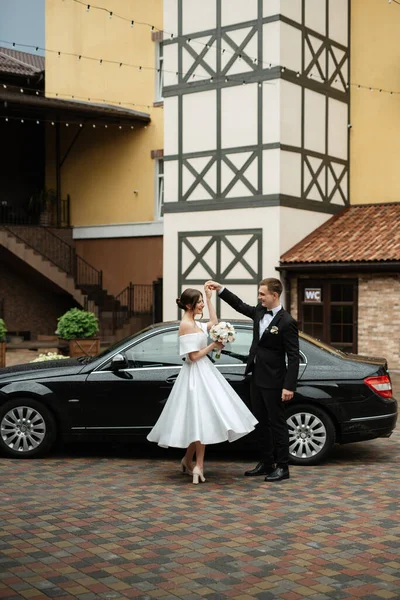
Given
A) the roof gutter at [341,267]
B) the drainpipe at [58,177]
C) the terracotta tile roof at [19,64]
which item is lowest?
the roof gutter at [341,267]

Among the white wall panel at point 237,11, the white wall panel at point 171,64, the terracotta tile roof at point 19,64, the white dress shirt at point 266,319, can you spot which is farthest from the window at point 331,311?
the terracotta tile roof at point 19,64

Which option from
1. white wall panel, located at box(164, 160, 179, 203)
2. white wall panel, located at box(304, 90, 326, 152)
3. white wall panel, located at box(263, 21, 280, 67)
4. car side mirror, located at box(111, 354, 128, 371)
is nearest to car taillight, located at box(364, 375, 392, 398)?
car side mirror, located at box(111, 354, 128, 371)

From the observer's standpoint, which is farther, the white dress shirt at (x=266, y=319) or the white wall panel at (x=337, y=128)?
the white wall panel at (x=337, y=128)

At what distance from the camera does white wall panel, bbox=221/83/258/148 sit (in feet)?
70.5

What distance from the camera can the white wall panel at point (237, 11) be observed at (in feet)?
70.1

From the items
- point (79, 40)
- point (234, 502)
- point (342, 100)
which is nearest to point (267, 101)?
point (342, 100)

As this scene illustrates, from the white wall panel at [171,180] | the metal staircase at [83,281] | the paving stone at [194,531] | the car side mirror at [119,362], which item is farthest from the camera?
the metal staircase at [83,281]

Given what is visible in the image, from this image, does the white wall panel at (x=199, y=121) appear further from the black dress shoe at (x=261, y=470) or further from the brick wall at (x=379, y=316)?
the black dress shoe at (x=261, y=470)

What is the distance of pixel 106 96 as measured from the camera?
27.7 meters

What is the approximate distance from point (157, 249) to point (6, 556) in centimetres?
2113

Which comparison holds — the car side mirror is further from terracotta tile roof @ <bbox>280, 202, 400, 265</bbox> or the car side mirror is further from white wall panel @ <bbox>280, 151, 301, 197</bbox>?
white wall panel @ <bbox>280, 151, 301, 197</bbox>

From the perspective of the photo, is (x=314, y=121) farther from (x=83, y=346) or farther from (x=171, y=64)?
(x=83, y=346)

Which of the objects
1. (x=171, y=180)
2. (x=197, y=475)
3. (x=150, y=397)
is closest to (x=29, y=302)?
(x=171, y=180)

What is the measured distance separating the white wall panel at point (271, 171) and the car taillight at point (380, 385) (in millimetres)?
12805
